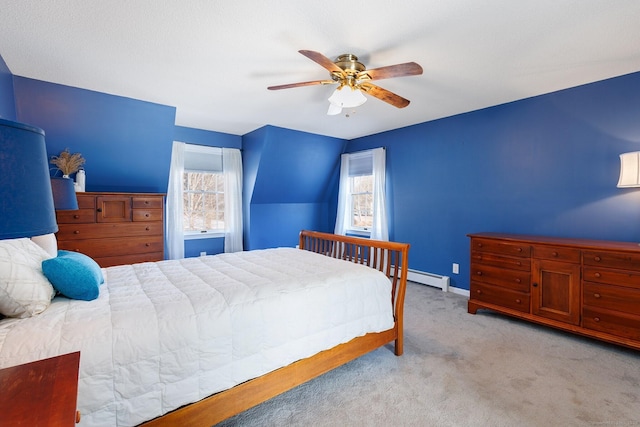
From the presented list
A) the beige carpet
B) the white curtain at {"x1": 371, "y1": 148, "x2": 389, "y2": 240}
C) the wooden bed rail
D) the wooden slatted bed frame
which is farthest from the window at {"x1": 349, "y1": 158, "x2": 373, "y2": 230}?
the beige carpet

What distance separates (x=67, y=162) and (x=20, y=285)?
244cm

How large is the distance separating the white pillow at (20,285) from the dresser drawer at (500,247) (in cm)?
358

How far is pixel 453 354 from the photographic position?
243 cm

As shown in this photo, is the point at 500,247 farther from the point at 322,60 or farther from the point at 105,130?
the point at 105,130

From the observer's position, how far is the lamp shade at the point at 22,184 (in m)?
0.51

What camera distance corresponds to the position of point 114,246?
3486 mm

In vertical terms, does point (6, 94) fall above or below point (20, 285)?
above

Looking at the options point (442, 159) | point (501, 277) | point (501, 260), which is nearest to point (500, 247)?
point (501, 260)

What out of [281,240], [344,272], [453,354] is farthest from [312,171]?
[453,354]

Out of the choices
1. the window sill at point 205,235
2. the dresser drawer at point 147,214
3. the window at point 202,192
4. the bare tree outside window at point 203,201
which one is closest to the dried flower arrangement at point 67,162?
the dresser drawer at point 147,214

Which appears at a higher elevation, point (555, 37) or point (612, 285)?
point (555, 37)

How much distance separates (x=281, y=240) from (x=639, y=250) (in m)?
4.56

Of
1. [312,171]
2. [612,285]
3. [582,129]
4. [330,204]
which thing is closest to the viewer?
[612,285]

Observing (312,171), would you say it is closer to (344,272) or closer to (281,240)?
(281,240)
